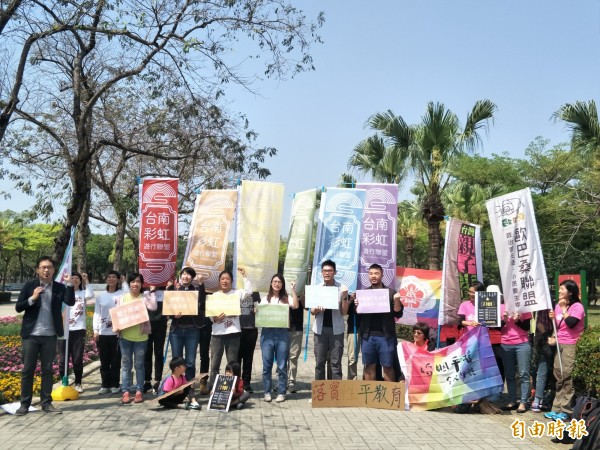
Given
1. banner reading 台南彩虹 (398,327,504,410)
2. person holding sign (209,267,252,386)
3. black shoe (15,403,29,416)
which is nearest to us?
black shoe (15,403,29,416)

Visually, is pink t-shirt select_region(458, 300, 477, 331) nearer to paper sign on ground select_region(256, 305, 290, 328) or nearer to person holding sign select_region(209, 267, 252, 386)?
paper sign on ground select_region(256, 305, 290, 328)

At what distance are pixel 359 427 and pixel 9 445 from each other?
3686 millimetres

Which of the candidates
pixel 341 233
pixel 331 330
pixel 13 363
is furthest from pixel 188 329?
pixel 13 363

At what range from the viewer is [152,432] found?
6598mm

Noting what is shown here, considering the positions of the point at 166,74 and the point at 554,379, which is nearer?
the point at 554,379

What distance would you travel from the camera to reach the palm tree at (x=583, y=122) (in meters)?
14.0

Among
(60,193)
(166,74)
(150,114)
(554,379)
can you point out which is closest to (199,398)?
(554,379)

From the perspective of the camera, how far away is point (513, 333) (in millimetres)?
8086

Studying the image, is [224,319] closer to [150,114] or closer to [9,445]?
[9,445]

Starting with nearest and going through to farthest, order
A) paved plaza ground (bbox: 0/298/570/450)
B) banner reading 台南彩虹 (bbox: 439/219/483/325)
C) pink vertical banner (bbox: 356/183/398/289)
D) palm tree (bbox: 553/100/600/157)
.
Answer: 1. paved plaza ground (bbox: 0/298/570/450)
2. banner reading 台南彩虹 (bbox: 439/219/483/325)
3. pink vertical banner (bbox: 356/183/398/289)
4. palm tree (bbox: 553/100/600/157)

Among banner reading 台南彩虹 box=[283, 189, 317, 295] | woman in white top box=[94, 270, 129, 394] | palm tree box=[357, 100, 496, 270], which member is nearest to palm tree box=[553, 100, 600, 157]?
palm tree box=[357, 100, 496, 270]

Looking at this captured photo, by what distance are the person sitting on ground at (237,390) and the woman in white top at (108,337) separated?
1843 millimetres

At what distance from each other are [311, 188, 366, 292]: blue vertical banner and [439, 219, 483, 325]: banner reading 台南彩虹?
1312mm

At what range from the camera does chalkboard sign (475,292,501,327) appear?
802 cm
